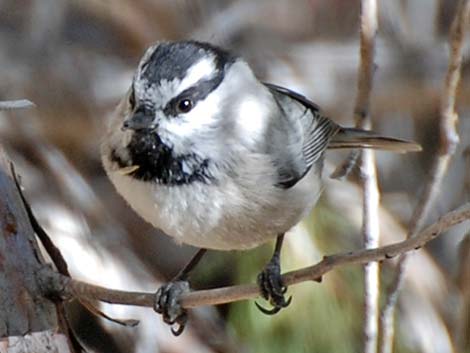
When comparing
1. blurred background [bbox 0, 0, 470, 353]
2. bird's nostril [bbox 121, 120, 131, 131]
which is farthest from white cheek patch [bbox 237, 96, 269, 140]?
blurred background [bbox 0, 0, 470, 353]

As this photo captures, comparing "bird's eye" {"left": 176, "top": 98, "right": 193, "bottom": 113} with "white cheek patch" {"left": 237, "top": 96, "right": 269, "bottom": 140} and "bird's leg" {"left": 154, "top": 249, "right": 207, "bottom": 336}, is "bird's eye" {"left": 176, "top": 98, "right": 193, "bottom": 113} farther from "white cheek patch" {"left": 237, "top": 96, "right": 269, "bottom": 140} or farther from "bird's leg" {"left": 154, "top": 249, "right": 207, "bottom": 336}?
"bird's leg" {"left": 154, "top": 249, "right": 207, "bottom": 336}

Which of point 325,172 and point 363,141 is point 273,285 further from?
point 325,172

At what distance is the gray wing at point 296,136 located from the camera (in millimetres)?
1932

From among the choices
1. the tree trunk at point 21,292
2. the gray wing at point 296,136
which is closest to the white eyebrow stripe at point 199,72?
the gray wing at point 296,136

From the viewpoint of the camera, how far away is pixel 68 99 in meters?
2.79

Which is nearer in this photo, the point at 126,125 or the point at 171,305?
the point at 126,125

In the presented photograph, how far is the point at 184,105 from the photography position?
1.71 meters

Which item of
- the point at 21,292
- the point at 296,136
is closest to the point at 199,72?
the point at 296,136

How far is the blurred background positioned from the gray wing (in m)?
0.38

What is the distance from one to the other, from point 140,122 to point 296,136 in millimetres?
491

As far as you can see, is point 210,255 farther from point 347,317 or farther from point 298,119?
point 298,119

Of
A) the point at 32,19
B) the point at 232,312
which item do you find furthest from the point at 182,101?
the point at 32,19

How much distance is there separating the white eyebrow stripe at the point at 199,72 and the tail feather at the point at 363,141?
1.47 ft

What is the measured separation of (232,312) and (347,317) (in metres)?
0.28
